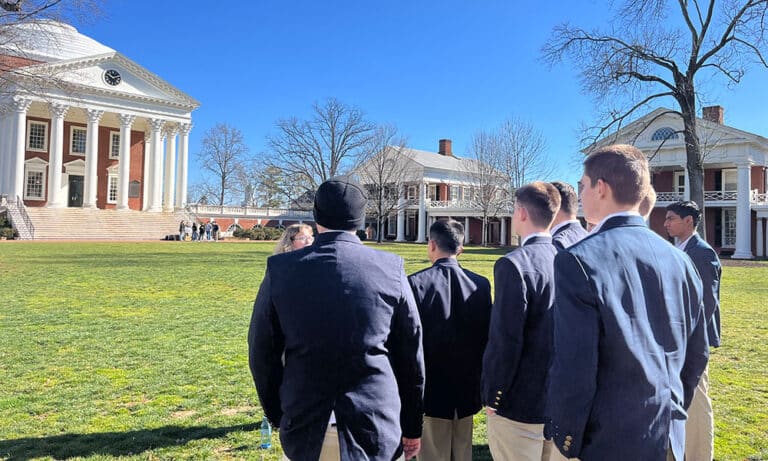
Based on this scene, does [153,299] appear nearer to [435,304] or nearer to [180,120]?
[435,304]

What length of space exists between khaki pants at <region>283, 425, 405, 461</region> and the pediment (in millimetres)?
47310

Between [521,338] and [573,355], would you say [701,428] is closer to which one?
[521,338]

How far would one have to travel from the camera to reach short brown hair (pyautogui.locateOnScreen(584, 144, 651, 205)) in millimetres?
2158

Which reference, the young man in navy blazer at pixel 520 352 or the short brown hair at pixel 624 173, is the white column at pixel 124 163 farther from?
the short brown hair at pixel 624 173

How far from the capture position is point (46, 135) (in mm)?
45219

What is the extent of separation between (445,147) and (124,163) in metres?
36.5

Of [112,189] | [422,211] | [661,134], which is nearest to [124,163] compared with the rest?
[112,189]

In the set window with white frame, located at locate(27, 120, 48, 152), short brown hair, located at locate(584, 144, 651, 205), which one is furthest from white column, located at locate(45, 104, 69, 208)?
short brown hair, located at locate(584, 144, 651, 205)

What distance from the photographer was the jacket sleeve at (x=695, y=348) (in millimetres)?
2219

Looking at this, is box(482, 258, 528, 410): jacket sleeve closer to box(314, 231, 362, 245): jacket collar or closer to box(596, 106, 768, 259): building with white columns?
box(314, 231, 362, 245): jacket collar

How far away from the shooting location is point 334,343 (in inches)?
84.8

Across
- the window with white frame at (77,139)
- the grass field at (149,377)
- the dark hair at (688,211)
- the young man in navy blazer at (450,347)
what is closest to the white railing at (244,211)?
the window with white frame at (77,139)

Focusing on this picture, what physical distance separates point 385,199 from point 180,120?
20957 mm

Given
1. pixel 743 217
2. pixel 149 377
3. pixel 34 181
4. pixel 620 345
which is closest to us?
pixel 620 345
